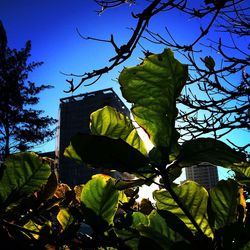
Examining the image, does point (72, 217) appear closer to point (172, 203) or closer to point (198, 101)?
point (172, 203)

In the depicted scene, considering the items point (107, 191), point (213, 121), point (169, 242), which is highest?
point (213, 121)

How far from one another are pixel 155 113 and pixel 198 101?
7.93ft

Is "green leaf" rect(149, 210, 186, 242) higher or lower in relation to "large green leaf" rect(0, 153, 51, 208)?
lower

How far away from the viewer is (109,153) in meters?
0.49

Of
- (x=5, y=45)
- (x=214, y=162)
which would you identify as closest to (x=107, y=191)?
(x=214, y=162)

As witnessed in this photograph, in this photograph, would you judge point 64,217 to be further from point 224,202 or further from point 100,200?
point 224,202

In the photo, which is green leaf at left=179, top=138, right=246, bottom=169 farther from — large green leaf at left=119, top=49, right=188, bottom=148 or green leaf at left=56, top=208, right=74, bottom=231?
green leaf at left=56, top=208, right=74, bottom=231

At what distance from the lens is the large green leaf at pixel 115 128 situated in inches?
23.1

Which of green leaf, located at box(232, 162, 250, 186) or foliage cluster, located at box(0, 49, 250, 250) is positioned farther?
green leaf, located at box(232, 162, 250, 186)

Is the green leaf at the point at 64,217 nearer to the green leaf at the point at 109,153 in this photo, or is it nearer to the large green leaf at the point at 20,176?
the large green leaf at the point at 20,176

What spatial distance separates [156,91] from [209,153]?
0.44ft

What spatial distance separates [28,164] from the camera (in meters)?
0.60

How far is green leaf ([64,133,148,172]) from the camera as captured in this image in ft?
1.61

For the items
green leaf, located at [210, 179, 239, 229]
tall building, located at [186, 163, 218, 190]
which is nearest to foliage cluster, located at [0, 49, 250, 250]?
green leaf, located at [210, 179, 239, 229]
